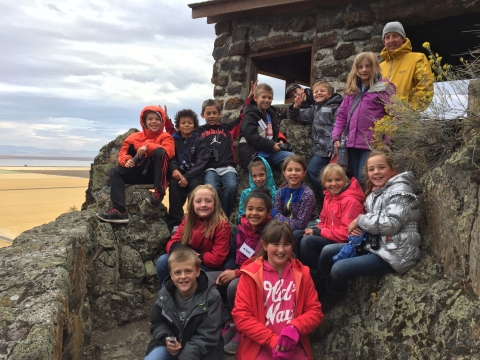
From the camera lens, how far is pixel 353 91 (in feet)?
14.2

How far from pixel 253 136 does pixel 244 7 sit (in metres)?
2.79

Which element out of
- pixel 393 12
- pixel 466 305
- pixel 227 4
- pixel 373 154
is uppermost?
pixel 227 4

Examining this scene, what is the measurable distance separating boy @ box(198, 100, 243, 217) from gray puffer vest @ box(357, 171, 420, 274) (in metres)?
2.17

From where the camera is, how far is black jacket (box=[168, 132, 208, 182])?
489 centimetres

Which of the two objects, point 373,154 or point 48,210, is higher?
point 373,154

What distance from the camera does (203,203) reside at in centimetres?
377

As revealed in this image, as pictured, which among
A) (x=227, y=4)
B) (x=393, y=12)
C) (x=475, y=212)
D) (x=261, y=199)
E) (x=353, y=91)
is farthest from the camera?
(x=227, y=4)

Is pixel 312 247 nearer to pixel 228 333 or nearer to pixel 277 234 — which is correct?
pixel 277 234

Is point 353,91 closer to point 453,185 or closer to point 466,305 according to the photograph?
point 453,185

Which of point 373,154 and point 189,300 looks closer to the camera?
point 189,300

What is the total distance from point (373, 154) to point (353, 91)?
1287mm

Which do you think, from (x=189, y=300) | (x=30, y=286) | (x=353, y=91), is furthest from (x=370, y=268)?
(x=30, y=286)

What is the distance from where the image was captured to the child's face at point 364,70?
13.6ft

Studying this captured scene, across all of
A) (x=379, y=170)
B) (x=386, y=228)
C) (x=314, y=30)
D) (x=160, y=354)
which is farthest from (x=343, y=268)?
(x=314, y=30)
